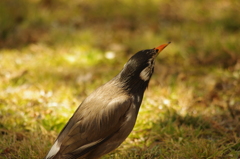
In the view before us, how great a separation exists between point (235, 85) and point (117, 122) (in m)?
2.55

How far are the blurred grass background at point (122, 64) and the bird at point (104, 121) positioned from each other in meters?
0.45

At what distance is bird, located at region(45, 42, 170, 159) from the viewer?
2.66m

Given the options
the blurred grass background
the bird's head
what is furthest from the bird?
the blurred grass background

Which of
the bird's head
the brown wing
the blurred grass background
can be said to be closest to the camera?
the brown wing

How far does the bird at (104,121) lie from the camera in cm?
266

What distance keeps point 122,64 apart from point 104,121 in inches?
114

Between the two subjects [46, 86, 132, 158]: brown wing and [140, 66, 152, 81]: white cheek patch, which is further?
Result: [140, 66, 152, 81]: white cheek patch

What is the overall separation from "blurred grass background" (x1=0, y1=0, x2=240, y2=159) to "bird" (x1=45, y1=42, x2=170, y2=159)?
0.45m

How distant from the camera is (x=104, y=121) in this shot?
271cm

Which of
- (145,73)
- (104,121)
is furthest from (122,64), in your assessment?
(104,121)

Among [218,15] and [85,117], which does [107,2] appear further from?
[85,117]

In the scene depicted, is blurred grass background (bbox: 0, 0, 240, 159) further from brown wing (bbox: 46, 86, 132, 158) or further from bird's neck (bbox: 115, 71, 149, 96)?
bird's neck (bbox: 115, 71, 149, 96)

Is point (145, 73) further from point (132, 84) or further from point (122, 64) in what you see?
point (122, 64)

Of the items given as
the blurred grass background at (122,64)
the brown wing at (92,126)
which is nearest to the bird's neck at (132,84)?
the brown wing at (92,126)
